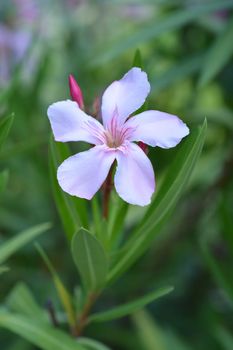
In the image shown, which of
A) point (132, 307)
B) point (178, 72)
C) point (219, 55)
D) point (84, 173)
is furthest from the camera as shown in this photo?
point (178, 72)

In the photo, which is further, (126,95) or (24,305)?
(24,305)

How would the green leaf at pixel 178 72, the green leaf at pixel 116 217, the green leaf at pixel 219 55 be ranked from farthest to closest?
the green leaf at pixel 178 72, the green leaf at pixel 219 55, the green leaf at pixel 116 217

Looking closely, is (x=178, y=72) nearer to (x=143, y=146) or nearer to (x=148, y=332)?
(x=148, y=332)

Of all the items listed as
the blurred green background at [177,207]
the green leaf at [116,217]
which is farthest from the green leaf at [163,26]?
the green leaf at [116,217]

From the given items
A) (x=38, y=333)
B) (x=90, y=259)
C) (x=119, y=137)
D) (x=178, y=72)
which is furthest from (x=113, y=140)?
(x=178, y=72)

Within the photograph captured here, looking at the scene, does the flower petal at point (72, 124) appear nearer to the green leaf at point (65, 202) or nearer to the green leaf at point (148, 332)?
the green leaf at point (65, 202)

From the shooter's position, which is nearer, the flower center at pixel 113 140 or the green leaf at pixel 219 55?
the flower center at pixel 113 140

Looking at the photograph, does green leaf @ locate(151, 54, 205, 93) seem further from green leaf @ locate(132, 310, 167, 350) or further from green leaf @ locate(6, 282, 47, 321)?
green leaf @ locate(6, 282, 47, 321)
